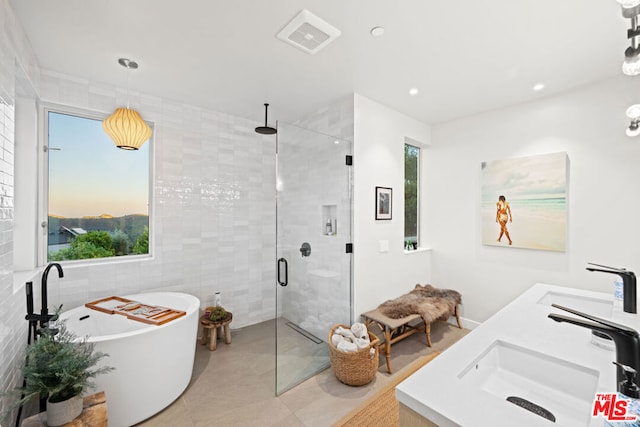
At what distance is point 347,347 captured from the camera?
2.28 metres

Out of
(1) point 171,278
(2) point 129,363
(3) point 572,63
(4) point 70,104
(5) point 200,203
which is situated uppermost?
(3) point 572,63

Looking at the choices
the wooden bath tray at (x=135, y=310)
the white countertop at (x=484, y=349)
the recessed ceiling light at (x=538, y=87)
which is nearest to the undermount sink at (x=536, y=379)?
the white countertop at (x=484, y=349)

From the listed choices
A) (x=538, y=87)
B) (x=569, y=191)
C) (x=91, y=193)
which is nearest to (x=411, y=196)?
(x=569, y=191)

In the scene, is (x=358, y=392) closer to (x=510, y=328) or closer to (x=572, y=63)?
(x=510, y=328)

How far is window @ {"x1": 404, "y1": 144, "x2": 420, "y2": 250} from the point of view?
3627 mm

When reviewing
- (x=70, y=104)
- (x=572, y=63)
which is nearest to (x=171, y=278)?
(x=70, y=104)

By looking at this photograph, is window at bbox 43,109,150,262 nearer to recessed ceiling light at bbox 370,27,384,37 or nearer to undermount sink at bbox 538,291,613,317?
recessed ceiling light at bbox 370,27,384,37

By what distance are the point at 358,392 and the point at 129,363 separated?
5.41 feet

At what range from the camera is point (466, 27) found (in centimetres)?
181

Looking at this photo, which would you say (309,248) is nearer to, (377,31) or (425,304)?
(425,304)

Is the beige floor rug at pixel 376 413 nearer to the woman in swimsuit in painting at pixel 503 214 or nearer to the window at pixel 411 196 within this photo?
the window at pixel 411 196

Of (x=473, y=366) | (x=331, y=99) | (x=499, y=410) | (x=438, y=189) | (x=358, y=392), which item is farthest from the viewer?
(x=438, y=189)

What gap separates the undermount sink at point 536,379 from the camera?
98 centimetres

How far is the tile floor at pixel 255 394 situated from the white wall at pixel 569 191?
3.36ft
